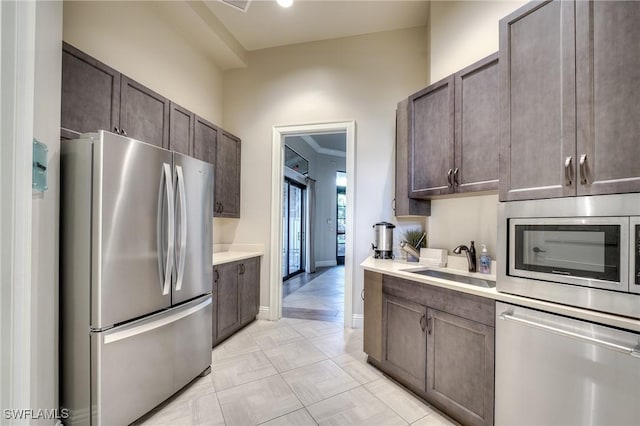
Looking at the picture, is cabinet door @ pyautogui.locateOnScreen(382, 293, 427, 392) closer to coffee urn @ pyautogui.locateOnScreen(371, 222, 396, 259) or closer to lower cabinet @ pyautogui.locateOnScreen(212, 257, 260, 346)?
coffee urn @ pyautogui.locateOnScreen(371, 222, 396, 259)

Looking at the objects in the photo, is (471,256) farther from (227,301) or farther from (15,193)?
(15,193)

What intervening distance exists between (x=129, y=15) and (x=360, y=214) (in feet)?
9.66

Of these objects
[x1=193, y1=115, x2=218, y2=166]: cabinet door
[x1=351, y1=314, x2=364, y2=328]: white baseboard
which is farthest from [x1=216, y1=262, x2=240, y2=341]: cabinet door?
[x1=351, y1=314, x2=364, y2=328]: white baseboard

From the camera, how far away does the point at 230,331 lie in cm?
293

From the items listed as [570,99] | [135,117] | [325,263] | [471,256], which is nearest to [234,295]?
→ [135,117]

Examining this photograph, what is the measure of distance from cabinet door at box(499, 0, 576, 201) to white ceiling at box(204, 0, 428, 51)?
171 centimetres

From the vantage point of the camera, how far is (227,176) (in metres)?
3.40

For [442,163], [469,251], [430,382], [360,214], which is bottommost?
[430,382]

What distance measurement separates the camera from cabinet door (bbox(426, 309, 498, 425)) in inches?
60.5

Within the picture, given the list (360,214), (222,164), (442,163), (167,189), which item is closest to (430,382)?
(442,163)

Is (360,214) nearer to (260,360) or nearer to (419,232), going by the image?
(419,232)

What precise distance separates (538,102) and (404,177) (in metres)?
1.28

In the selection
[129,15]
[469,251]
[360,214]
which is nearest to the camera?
[469,251]

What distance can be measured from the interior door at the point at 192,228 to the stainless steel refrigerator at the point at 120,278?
13 mm
